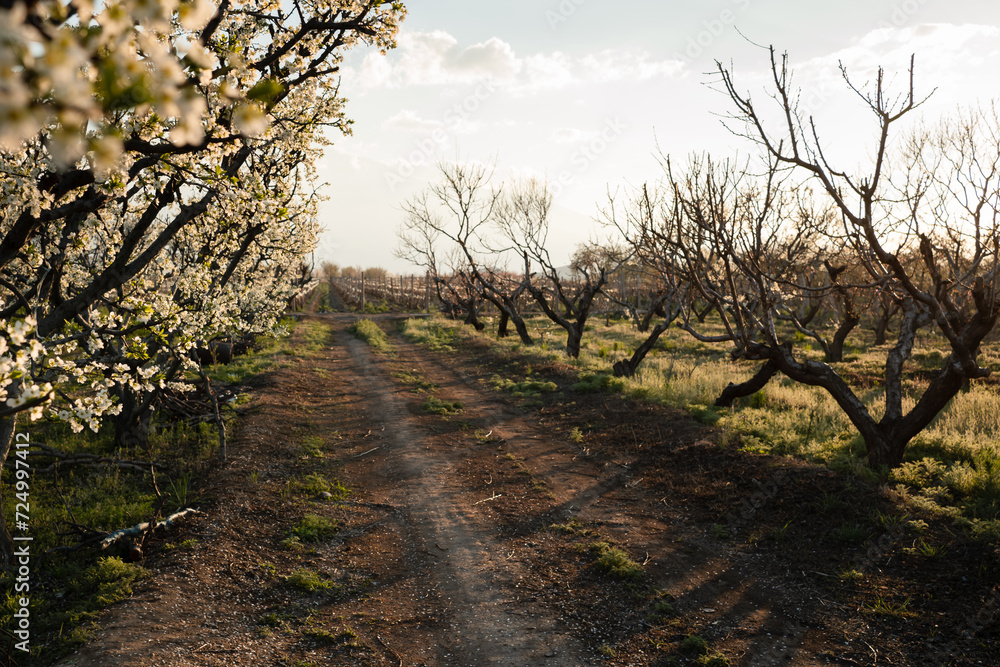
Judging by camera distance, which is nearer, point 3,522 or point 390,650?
point 390,650

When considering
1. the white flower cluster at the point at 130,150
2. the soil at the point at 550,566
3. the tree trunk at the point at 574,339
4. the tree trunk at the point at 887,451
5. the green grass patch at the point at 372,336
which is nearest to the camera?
the white flower cluster at the point at 130,150

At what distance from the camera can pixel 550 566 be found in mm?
5887

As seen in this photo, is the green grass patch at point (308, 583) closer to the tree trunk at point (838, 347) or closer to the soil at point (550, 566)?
the soil at point (550, 566)

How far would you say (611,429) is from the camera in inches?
424

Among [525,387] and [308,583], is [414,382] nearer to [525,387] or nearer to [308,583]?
[525,387]

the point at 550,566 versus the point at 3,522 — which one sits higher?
the point at 3,522

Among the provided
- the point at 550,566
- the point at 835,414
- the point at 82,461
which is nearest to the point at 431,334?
the point at 835,414

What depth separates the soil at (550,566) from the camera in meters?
Answer: 4.54

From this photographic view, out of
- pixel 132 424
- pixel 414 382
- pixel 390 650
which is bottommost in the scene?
pixel 390 650

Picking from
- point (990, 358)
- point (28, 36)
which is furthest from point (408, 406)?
point (990, 358)

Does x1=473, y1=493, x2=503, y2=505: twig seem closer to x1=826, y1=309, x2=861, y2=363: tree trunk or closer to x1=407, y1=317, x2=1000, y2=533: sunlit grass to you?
x1=407, y1=317, x2=1000, y2=533: sunlit grass

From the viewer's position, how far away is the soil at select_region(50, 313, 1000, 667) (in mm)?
4543

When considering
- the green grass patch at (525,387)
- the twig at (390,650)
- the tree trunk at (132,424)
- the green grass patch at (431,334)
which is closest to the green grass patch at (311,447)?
the tree trunk at (132,424)

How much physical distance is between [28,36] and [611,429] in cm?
1033
